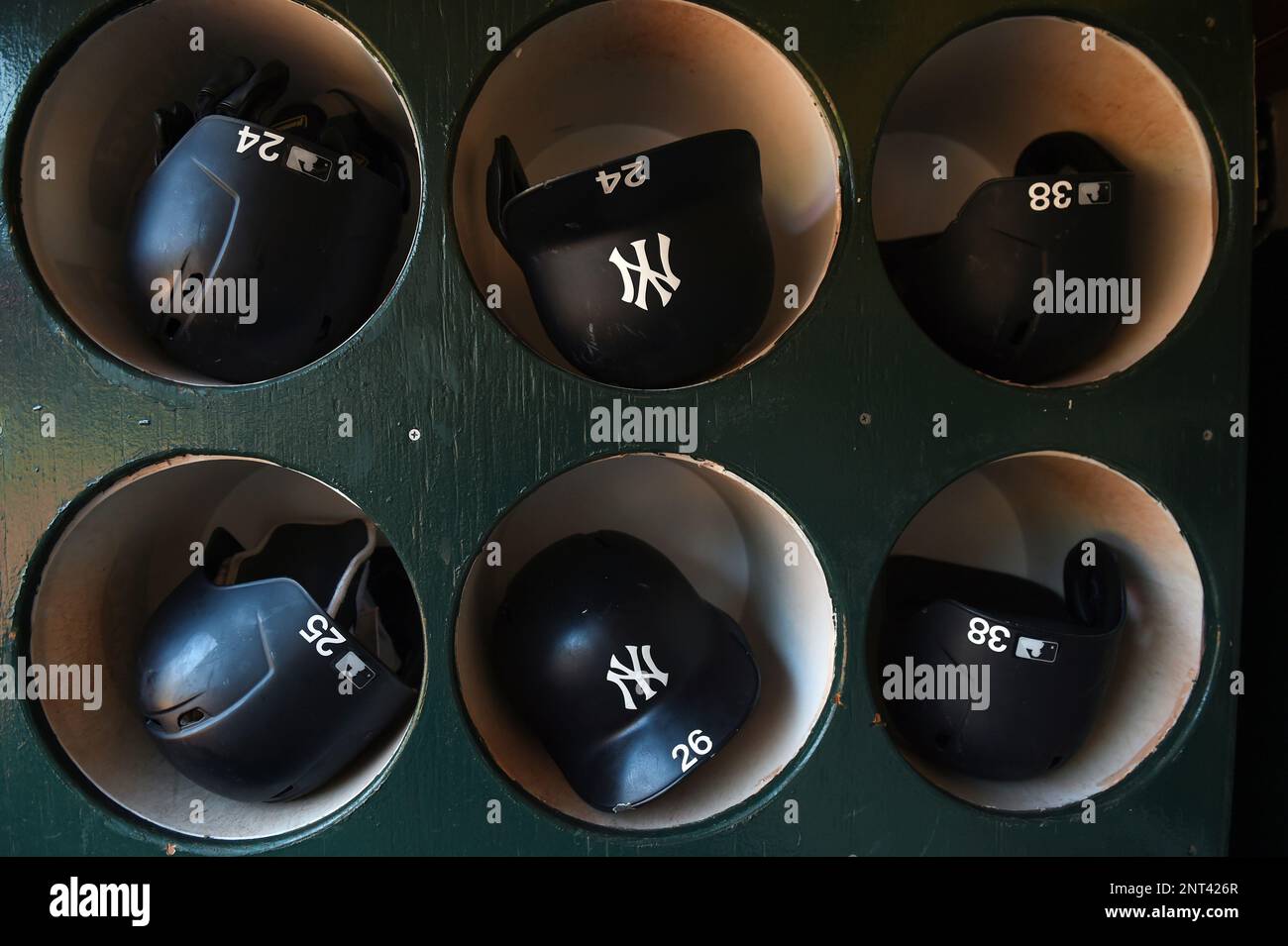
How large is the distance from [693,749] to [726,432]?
0.38 meters

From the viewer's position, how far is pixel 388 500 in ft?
2.86

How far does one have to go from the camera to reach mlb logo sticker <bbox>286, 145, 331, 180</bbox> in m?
0.82

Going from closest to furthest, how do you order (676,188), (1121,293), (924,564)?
(676,188) < (1121,293) < (924,564)

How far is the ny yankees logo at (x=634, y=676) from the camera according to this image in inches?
34.2

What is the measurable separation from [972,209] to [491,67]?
61 cm

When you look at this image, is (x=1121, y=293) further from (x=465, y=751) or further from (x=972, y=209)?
(x=465, y=751)

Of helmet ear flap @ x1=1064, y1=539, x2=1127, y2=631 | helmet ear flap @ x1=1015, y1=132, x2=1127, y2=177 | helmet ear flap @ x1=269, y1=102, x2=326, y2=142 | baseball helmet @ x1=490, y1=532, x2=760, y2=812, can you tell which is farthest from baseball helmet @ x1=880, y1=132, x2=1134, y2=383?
helmet ear flap @ x1=269, y1=102, x2=326, y2=142

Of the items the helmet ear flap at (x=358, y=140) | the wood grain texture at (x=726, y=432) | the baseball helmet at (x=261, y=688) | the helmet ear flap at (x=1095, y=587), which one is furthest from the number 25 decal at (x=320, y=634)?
the helmet ear flap at (x=1095, y=587)

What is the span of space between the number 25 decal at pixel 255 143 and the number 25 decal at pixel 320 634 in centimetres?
52

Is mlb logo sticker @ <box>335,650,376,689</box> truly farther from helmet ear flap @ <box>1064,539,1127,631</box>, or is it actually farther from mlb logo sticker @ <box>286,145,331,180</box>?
helmet ear flap @ <box>1064,539,1127,631</box>

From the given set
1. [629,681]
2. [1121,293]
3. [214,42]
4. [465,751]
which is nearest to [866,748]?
[629,681]

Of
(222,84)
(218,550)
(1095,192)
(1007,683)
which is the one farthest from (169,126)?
(1007,683)

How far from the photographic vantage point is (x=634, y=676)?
869 millimetres

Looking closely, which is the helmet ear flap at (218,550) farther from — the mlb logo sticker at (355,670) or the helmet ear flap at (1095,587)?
the helmet ear flap at (1095,587)
